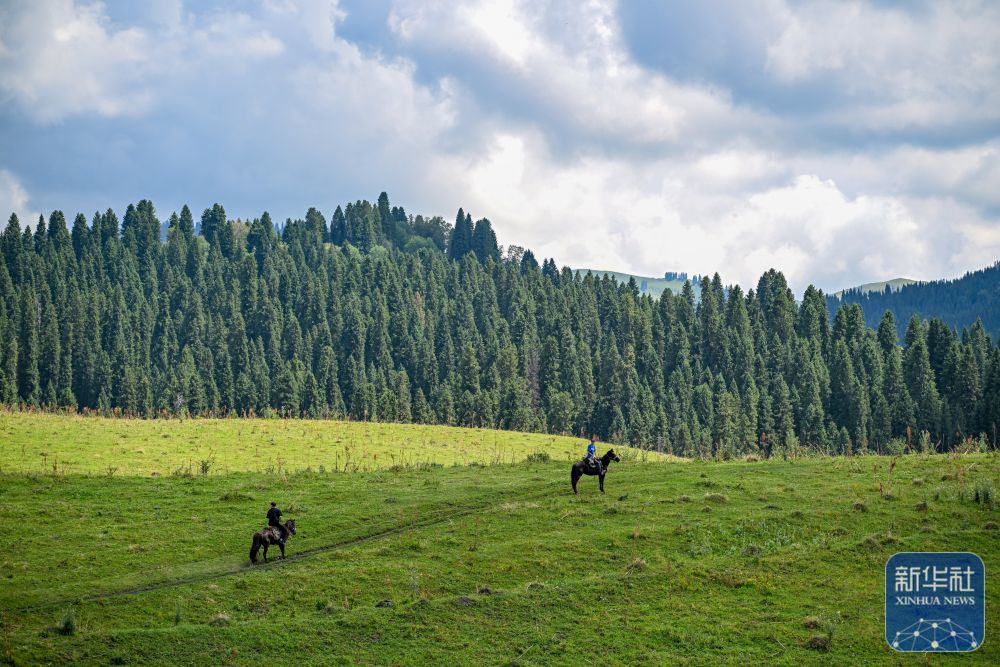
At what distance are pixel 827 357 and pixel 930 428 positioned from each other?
1749 inches

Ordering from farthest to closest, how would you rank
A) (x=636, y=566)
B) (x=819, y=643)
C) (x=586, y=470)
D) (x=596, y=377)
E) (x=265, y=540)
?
(x=596, y=377) < (x=586, y=470) < (x=265, y=540) < (x=636, y=566) < (x=819, y=643)

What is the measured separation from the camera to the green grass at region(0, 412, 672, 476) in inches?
1921

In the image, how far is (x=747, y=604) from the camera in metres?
27.1

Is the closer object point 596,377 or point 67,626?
point 67,626

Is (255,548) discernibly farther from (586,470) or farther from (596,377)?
(596,377)

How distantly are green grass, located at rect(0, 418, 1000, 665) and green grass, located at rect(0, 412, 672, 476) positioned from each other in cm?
629

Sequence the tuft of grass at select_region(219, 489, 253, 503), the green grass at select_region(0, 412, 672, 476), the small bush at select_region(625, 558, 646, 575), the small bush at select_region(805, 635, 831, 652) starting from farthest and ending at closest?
the green grass at select_region(0, 412, 672, 476) < the tuft of grass at select_region(219, 489, 253, 503) < the small bush at select_region(625, 558, 646, 575) < the small bush at select_region(805, 635, 831, 652)

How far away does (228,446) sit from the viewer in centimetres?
5903

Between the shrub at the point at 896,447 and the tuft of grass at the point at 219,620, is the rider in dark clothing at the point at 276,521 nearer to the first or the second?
the tuft of grass at the point at 219,620

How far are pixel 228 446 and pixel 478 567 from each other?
33.9 meters

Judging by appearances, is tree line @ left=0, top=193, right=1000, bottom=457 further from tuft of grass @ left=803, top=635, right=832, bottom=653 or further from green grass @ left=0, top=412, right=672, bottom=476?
tuft of grass @ left=803, top=635, right=832, bottom=653

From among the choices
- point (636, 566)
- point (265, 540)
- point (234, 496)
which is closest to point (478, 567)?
point (636, 566)

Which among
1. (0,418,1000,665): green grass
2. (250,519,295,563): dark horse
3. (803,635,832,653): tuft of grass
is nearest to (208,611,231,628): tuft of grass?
(0,418,1000,665): green grass

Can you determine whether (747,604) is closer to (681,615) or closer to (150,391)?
(681,615)
